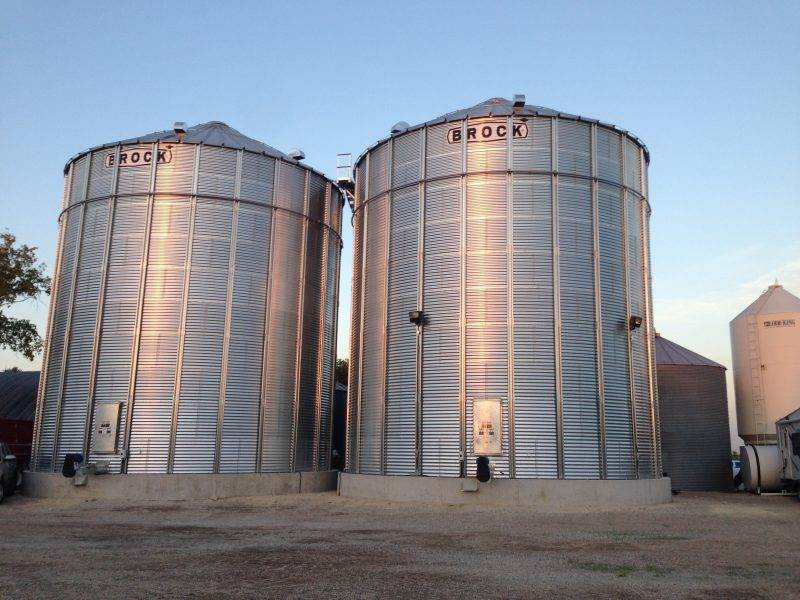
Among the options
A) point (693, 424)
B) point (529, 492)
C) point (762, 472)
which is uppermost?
point (693, 424)

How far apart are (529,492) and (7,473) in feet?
62.8

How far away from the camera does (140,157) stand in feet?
98.9

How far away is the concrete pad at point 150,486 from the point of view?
2648cm

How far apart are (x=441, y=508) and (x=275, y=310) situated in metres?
12.0

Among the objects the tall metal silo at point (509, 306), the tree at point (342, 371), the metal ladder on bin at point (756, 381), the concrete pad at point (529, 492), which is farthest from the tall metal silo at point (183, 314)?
the tree at point (342, 371)

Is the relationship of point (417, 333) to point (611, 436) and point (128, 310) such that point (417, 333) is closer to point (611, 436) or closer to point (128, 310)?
point (611, 436)

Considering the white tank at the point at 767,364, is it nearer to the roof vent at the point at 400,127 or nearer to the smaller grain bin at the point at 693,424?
the smaller grain bin at the point at 693,424

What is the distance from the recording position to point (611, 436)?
2488 centimetres

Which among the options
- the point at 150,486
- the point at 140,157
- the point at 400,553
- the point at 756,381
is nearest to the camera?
the point at 400,553

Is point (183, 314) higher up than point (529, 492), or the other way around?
point (183, 314)

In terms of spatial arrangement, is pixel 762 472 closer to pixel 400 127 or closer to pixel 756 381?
pixel 756 381

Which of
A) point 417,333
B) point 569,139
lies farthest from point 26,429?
point 569,139

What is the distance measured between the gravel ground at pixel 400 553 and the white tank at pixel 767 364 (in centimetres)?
1533

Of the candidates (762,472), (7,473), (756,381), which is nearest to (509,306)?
(762,472)
